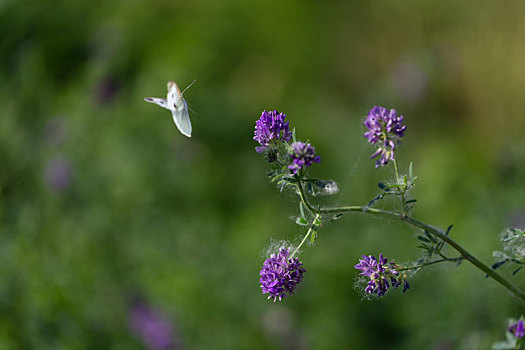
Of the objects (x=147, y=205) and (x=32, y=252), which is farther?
(x=147, y=205)

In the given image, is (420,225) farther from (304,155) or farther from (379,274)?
(304,155)

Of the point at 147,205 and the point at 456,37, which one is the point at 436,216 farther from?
the point at 456,37

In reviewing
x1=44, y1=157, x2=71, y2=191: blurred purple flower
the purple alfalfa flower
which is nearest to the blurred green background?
x1=44, y1=157, x2=71, y2=191: blurred purple flower

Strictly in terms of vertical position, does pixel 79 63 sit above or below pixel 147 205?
above

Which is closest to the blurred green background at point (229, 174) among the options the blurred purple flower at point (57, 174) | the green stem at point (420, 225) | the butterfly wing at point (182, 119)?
the blurred purple flower at point (57, 174)

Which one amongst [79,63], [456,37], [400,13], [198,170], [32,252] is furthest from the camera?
[400,13]

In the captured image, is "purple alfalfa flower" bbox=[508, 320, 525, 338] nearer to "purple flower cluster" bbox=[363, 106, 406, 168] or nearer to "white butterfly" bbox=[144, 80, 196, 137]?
"purple flower cluster" bbox=[363, 106, 406, 168]

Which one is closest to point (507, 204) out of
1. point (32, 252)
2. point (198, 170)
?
point (198, 170)

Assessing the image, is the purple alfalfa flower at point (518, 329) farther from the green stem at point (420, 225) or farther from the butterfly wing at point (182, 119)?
the butterfly wing at point (182, 119)
